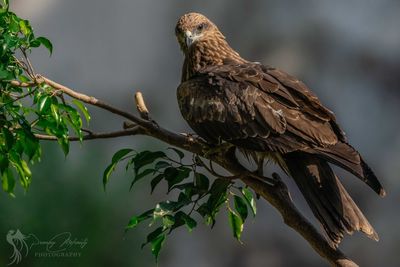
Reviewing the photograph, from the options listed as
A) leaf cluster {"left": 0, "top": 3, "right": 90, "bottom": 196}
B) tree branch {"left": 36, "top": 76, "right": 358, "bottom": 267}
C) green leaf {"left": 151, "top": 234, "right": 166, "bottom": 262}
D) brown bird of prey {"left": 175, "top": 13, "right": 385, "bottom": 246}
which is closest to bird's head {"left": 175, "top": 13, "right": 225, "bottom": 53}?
brown bird of prey {"left": 175, "top": 13, "right": 385, "bottom": 246}

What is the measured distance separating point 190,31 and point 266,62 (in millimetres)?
2197

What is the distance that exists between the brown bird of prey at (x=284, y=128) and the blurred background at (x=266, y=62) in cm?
230

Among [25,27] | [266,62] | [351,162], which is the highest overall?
[25,27]

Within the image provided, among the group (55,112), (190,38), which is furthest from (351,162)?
(190,38)

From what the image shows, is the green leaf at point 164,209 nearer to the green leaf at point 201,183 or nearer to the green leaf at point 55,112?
the green leaf at point 201,183

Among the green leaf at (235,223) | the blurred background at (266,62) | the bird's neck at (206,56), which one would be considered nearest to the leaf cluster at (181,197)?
the green leaf at (235,223)

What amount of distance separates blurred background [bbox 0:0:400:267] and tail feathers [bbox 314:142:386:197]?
8.84 ft

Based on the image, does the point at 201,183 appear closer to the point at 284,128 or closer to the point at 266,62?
the point at 284,128

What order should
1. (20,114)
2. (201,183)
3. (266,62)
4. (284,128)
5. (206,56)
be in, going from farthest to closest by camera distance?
(266,62) → (206,56) → (284,128) → (201,183) → (20,114)

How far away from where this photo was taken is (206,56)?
3.67 meters

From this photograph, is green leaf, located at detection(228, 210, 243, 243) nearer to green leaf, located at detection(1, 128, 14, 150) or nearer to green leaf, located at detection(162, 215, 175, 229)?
green leaf, located at detection(162, 215, 175, 229)

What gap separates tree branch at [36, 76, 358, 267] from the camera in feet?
8.29

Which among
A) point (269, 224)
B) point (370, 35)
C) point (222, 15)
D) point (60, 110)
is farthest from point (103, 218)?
point (60, 110)

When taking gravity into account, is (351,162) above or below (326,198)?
above
